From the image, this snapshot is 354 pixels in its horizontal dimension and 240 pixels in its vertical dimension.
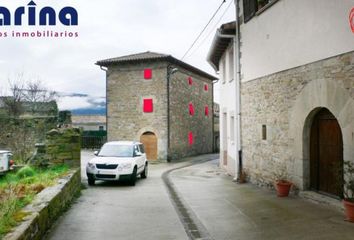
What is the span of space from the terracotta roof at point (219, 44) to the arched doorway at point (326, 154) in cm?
558

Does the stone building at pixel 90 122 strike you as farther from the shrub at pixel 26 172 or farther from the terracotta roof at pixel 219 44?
the shrub at pixel 26 172

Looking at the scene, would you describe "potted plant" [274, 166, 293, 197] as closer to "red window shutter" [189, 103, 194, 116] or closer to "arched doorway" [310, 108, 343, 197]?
"arched doorway" [310, 108, 343, 197]

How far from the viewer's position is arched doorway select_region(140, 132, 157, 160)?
2522 centimetres

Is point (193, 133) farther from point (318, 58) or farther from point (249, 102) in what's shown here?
point (318, 58)

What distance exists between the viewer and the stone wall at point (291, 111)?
7441 mm

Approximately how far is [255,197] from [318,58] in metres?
3.66

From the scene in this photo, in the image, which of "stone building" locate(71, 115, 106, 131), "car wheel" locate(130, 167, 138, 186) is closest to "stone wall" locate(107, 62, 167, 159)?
"car wheel" locate(130, 167, 138, 186)

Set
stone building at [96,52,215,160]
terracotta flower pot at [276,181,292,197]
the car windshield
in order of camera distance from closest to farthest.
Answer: terracotta flower pot at [276,181,292,197] < the car windshield < stone building at [96,52,215,160]

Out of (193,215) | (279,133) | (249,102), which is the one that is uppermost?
(249,102)

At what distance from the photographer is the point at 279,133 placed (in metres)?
10.3

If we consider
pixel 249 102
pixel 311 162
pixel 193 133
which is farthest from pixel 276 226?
pixel 193 133

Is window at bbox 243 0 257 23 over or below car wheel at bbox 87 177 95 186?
over

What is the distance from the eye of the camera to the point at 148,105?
82.9 ft

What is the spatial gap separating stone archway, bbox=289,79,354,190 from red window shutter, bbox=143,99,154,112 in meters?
16.2
